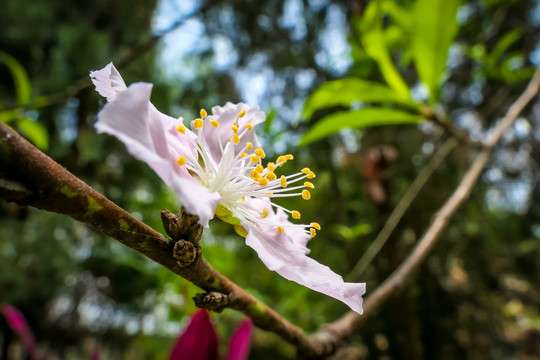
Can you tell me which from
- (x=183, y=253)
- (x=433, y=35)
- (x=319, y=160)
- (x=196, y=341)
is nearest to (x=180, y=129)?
(x=183, y=253)

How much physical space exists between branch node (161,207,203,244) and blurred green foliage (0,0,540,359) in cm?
43

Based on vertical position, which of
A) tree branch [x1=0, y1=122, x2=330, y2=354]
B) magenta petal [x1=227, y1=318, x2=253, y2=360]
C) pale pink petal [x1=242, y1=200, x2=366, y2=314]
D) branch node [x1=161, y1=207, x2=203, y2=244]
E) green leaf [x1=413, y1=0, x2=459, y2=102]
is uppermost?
green leaf [x1=413, y1=0, x2=459, y2=102]

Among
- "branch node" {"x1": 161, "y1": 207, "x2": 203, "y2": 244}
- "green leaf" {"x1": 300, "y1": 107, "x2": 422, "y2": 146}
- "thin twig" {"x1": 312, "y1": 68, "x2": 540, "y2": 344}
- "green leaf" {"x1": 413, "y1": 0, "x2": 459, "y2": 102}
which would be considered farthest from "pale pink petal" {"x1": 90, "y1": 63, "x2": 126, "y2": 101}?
"green leaf" {"x1": 413, "y1": 0, "x2": 459, "y2": 102}

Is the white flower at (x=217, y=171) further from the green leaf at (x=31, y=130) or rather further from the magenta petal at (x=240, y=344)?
the green leaf at (x=31, y=130)

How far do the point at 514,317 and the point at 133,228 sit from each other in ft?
9.20

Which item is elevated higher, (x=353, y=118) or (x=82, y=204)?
(x=353, y=118)

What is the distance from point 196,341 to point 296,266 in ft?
0.87

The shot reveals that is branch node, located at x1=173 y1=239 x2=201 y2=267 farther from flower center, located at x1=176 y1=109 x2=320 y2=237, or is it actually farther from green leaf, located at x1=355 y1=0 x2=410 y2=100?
green leaf, located at x1=355 y1=0 x2=410 y2=100

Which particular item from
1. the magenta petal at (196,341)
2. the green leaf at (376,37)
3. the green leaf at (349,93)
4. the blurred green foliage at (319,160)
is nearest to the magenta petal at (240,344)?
the magenta petal at (196,341)

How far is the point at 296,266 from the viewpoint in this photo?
338 mm

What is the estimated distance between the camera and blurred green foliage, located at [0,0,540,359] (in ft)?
3.17

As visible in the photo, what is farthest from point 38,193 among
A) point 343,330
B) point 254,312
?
point 343,330

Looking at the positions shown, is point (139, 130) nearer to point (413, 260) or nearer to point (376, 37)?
point (413, 260)

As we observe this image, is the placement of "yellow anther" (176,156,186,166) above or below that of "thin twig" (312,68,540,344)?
below
